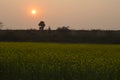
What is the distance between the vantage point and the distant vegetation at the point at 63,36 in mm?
64188

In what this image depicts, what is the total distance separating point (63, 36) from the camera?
6556 cm

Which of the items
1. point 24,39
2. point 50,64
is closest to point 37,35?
point 24,39

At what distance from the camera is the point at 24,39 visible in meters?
66.7

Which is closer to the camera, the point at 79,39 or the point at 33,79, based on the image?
the point at 33,79

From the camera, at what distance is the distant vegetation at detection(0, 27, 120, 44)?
64.2 meters

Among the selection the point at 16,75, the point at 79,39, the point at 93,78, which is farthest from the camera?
Answer: the point at 79,39

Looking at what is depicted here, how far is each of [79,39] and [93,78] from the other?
5135 centimetres

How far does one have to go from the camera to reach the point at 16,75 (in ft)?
47.6

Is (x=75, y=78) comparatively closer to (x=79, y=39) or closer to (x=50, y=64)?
(x=50, y=64)

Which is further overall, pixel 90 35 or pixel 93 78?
pixel 90 35

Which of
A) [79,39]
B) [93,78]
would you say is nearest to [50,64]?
[93,78]

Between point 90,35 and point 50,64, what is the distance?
1985 inches

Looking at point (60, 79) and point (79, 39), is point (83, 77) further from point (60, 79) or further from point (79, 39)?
point (79, 39)

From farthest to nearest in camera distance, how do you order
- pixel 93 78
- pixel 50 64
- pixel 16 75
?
pixel 50 64 < pixel 16 75 < pixel 93 78
